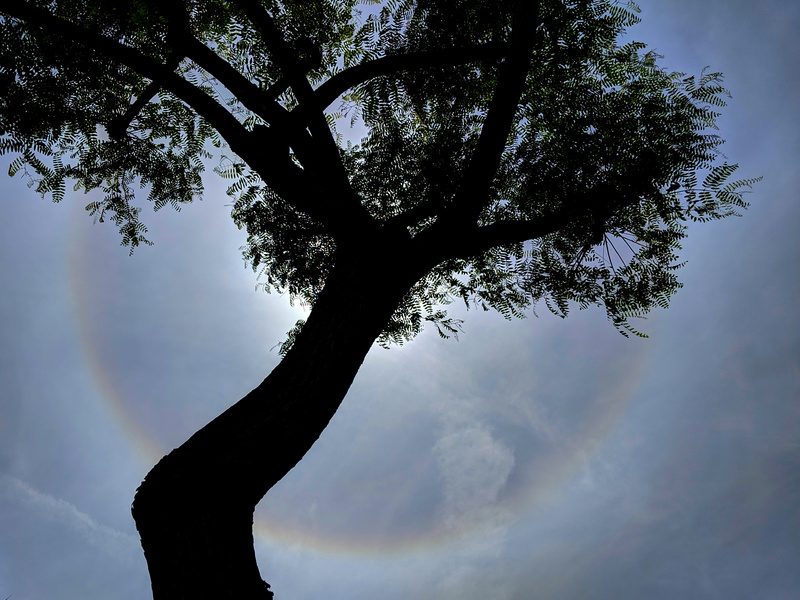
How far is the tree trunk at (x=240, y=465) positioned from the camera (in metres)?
1.80

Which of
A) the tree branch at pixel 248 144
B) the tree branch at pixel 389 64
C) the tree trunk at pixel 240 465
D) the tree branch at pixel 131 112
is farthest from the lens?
the tree branch at pixel 131 112

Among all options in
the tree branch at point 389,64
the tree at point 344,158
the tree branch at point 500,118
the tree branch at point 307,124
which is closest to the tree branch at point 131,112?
the tree at point 344,158

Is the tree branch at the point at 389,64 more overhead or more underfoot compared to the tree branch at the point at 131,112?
more underfoot

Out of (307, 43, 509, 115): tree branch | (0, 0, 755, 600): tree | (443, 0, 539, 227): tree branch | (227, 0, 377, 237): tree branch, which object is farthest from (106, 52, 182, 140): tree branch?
(443, 0, 539, 227): tree branch

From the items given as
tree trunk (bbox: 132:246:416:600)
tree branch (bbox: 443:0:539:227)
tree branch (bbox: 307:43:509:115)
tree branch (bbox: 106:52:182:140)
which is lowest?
tree trunk (bbox: 132:246:416:600)

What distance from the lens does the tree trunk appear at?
180cm

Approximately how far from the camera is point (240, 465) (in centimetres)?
208

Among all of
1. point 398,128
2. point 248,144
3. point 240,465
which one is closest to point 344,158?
point 398,128

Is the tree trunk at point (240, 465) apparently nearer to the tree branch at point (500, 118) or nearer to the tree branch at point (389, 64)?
the tree branch at point (500, 118)

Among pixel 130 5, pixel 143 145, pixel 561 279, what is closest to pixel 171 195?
pixel 143 145

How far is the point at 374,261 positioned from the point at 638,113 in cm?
421

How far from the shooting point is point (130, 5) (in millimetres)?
3893

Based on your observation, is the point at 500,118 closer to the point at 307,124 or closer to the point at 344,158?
the point at 307,124

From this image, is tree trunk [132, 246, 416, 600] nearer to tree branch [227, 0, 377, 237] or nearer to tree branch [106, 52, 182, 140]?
tree branch [227, 0, 377, 237]
